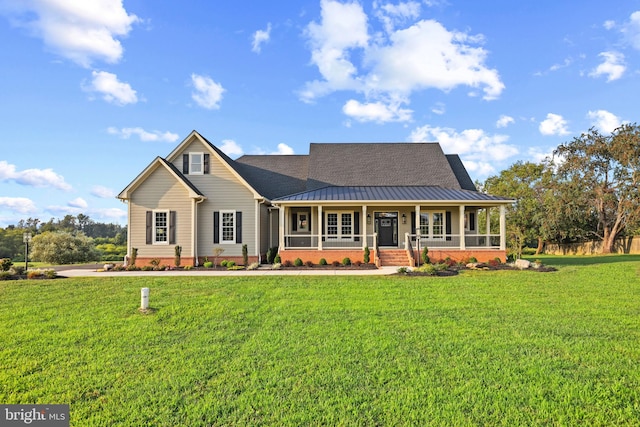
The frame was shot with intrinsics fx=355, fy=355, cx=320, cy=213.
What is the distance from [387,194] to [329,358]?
15325mm

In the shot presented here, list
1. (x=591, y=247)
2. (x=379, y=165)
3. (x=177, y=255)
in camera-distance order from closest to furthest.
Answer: (x=177, y=255)
(x=379, y=165)
(x=591, y=247)

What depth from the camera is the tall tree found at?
32.2 m

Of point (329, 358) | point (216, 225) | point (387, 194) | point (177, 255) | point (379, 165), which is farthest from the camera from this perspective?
point (379, 165)

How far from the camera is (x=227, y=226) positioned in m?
19.5

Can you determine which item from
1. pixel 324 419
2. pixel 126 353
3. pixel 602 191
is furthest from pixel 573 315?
pixel 602 191

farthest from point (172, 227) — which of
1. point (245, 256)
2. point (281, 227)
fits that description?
point (281, 227)

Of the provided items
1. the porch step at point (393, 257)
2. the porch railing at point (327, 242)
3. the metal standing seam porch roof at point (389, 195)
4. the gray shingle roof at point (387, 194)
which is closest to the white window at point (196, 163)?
the metal standing seam porch roof at point (389, 195)

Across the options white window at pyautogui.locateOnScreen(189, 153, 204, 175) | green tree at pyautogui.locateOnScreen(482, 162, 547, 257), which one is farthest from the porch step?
Answer: green tree at pyautogui.locateOnScreen(482, 162, 547, 257)

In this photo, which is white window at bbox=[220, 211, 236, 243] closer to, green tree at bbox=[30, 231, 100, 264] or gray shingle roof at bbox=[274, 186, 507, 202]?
gray shingle roof at bbox=[274, 186, 507, 202]

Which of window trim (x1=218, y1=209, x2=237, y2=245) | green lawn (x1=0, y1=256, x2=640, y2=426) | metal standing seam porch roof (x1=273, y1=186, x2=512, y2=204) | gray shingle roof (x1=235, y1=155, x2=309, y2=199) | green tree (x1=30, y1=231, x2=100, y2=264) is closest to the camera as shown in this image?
green lawn (x1=0, y1=256, x2=640, y2=426)

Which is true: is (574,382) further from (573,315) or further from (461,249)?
(461,249)

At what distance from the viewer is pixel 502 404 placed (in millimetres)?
4004

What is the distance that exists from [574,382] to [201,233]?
696 inches

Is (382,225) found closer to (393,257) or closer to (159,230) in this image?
(393,257)
